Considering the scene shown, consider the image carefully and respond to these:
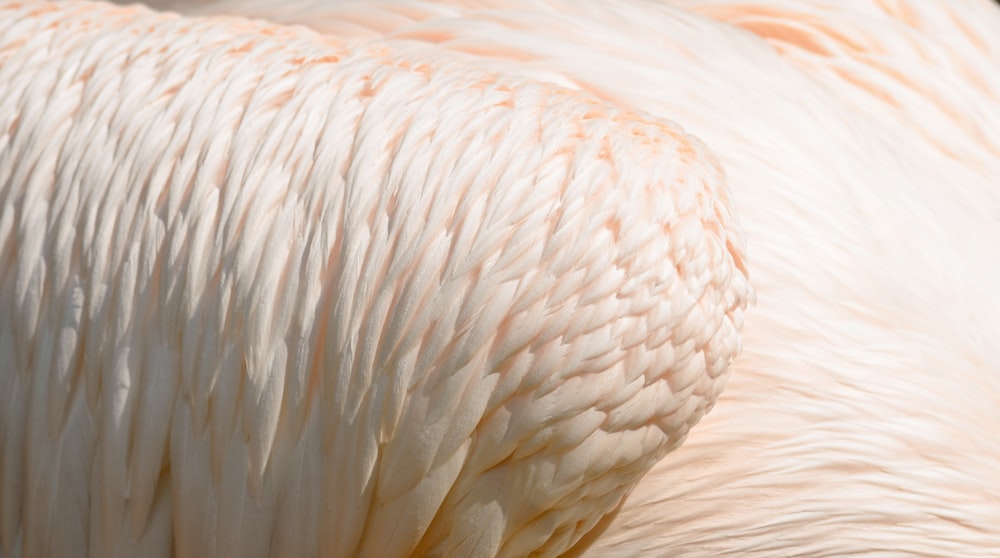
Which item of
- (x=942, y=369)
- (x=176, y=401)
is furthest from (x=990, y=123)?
(x=176, y=401)

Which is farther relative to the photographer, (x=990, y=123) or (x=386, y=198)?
(x=990, y=123)

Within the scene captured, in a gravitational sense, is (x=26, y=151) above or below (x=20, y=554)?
above

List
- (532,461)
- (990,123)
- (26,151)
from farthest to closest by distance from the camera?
(990,123)
(26,151)
(532,461)

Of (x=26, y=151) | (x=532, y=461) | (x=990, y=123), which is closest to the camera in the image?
(x=532, y=461)

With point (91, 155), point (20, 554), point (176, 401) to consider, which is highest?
point (91, 155)

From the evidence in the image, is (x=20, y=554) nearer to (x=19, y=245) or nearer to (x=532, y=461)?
(x=19, y=245)
